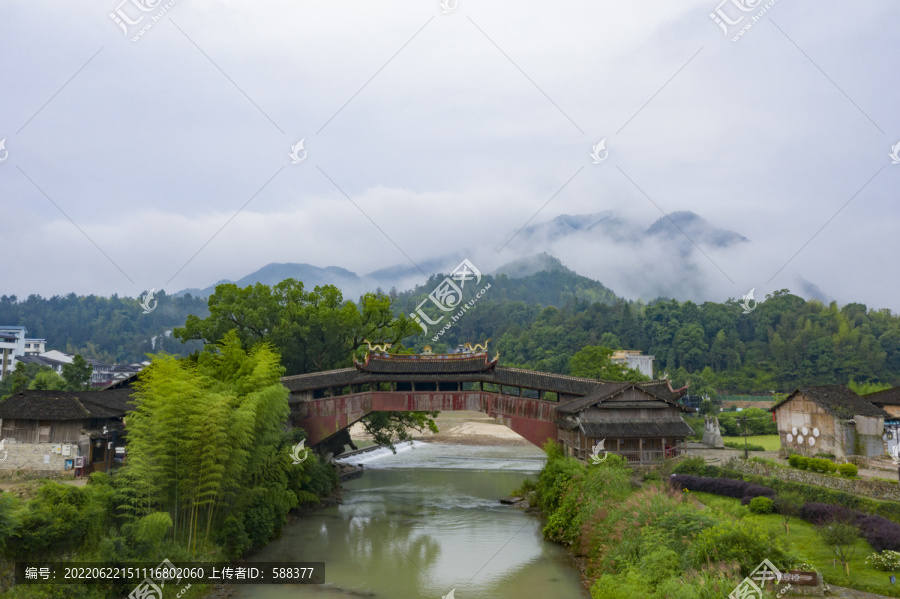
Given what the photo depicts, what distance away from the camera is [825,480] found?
18578mm

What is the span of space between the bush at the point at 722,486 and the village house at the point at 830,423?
5.91 m

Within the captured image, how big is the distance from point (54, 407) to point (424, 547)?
13.0m

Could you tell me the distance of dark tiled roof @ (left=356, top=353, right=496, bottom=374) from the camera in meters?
27.6

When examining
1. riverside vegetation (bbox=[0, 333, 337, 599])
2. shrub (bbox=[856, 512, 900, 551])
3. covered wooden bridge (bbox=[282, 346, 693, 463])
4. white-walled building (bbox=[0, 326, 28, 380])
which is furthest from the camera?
white-walled building (bbox=[0, 326, 28, 380])

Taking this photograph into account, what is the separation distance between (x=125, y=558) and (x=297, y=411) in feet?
46.8

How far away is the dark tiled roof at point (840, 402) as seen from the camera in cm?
2317

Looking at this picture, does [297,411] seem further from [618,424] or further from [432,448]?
[432,448]

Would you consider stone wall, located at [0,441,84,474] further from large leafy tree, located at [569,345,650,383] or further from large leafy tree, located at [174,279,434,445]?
large leafy tree, located at [569,345,650,383]

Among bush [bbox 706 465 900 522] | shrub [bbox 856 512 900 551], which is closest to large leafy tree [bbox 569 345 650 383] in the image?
bush [bbox 706 465 900 522]

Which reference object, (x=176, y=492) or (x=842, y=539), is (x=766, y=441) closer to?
(x=842, y=539)

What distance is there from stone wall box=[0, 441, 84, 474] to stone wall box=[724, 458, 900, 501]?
2194 centimetres

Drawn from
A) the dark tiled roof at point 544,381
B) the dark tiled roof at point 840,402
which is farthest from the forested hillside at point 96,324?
the dark tiled roof at point 840,402

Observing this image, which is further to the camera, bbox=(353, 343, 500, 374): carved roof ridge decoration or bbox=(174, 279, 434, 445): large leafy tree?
bbox=(174, 279, 434, 445): large leafy tree

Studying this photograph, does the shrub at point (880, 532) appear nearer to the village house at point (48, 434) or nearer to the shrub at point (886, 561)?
the shrub at point (886, 561)
